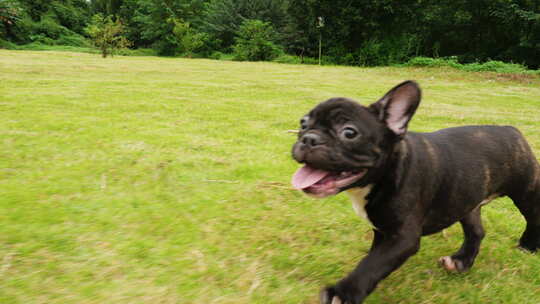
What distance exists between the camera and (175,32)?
5462 centimetres

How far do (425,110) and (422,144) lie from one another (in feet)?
29.0

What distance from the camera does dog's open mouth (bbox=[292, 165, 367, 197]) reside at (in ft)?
7.66

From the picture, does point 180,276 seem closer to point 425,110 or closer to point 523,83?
point 425,110

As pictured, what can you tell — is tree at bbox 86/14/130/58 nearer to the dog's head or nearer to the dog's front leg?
the dog's head

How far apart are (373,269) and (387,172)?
0.59 m

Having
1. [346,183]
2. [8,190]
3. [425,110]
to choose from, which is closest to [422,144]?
[346,183]

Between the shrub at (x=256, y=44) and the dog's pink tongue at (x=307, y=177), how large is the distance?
44064 millimetres

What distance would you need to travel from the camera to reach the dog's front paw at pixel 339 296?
7.22 ft

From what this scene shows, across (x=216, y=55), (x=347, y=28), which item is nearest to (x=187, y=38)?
(x=216, y=55)

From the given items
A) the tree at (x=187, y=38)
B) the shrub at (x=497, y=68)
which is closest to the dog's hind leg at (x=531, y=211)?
the shrub at (x=497, y=68)

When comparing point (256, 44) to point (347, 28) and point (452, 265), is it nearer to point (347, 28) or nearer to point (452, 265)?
point (347, 28)

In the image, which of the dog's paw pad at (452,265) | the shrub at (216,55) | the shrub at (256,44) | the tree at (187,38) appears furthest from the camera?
the tree at (187,38)

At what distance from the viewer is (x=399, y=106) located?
7.82 feet

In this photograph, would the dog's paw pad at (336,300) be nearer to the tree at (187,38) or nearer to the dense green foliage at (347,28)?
the dense green foliage at (347,28)
